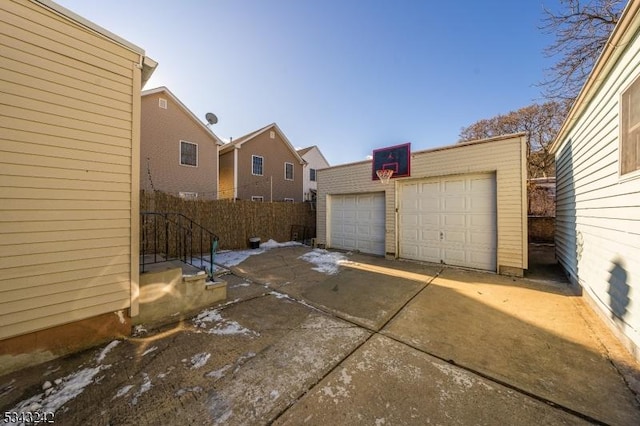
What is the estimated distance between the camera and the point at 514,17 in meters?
6.32

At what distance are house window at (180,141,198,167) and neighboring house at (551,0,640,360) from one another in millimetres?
14293

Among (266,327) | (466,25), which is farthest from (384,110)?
(266,327)

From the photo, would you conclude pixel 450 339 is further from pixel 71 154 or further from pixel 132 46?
pixel 132 46

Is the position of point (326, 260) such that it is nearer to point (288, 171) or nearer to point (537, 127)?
point (288, 171)

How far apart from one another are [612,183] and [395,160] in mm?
4872

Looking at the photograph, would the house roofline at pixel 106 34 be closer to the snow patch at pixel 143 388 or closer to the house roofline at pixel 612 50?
the snow patch at pixel 143 388

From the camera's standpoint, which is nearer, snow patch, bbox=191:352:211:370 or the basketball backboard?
snow patch, bbox=191:352:211:370

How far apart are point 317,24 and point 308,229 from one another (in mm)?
8655

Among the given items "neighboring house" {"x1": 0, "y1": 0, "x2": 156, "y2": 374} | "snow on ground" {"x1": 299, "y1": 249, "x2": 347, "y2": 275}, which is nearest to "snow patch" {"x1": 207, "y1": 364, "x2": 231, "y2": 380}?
"neighboring house" {"x1": 0, "y1": 0, "x2": 156, "y2": 374}

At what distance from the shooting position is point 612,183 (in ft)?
10.2

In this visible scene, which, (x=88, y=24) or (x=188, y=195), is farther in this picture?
(x=188, y=195)

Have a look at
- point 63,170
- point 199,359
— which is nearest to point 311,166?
point 63,170

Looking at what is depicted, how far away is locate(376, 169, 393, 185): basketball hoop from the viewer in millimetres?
7518

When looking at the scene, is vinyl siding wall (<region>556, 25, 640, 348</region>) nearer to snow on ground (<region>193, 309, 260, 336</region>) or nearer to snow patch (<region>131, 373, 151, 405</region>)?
snow on ground (<region>193, 309, 260, 336</region>)
